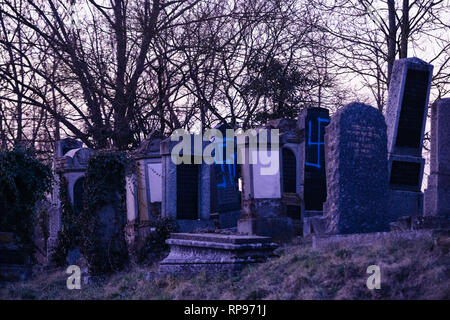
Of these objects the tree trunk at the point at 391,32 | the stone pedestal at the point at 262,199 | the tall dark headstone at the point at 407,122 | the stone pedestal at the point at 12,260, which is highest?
the tree trunk at the point at 391,32

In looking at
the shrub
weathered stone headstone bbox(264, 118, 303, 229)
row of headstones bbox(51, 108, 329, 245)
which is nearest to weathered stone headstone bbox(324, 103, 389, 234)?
row of headstones bbox(51, 108, 329, 245)

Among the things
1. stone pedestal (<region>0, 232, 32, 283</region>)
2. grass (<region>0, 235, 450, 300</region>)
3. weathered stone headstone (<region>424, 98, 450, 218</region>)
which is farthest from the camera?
stone pedestal (<region>0, 232, 32, 283</region>)

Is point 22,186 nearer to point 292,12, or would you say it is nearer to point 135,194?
point 135,194

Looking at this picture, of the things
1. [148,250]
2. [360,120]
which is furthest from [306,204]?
[360,120]

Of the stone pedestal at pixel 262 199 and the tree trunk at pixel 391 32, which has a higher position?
the tree trunk at pixel 391 32

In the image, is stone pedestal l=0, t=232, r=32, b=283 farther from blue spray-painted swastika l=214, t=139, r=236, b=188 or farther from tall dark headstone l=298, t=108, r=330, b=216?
tall dark headstone l=298, t=108, r=330, b=216

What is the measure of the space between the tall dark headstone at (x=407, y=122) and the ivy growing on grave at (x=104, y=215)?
18.0 feet

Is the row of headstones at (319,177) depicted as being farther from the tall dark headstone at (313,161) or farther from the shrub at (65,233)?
the shrub at (65,233)

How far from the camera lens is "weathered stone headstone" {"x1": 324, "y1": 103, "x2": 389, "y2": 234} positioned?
10.6m

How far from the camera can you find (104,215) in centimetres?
1322

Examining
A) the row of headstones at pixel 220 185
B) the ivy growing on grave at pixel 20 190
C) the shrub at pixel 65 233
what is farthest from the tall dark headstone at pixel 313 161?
the ivy growing on grave at pixel 20 190

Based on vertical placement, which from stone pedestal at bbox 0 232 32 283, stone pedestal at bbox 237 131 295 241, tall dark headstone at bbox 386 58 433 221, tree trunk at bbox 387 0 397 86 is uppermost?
tree trunk at bbox 387 0 397 86

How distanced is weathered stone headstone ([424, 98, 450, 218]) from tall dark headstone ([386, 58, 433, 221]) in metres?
1.83

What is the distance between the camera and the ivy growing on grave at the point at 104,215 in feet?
42.5
